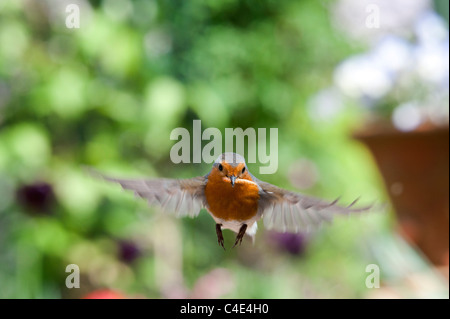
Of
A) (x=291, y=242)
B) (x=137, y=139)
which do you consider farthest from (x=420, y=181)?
(x=137, y=139)

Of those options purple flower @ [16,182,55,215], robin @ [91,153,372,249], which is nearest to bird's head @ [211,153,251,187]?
robin @ [91,153,372,249]

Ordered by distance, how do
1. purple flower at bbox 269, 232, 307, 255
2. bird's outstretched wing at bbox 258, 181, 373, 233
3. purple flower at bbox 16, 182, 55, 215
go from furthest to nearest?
purple flower at bbox 16, 182, 55, 215, purple flower at bbox 269, 232, 307, 255, bird's outstretched wing at bbox 258, 181, 373, 233

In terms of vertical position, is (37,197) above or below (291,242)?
above

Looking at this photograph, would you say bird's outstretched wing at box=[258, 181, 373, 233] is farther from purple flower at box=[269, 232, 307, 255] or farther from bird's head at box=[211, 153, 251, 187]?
purple flower at box=[269, 232, 307, 255]

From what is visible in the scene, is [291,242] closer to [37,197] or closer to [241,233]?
[37,197]

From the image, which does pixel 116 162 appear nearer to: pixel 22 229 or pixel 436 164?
pixel 22 229
